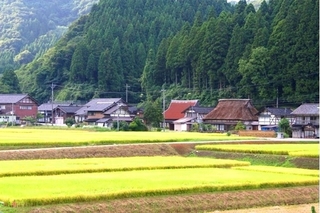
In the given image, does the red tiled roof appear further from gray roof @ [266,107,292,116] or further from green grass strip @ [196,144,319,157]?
green grass strip @ [196,144,319,157]

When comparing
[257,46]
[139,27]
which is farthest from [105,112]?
[139,27]

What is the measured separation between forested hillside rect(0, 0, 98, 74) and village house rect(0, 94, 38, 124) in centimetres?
4407

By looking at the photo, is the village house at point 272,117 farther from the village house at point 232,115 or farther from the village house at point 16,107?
the village house at point 16,107

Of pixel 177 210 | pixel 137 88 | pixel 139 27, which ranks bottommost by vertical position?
pixel 177 210

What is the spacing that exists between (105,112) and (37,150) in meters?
41.0

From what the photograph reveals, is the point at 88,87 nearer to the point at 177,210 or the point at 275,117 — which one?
the point at 275,117

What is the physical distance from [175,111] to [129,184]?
4719 cm

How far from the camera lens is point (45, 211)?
1573 cm

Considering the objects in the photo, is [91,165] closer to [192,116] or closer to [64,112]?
[192,116]

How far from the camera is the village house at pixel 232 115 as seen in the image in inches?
2303

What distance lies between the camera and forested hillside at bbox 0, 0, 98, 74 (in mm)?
132337

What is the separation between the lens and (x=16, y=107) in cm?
7250

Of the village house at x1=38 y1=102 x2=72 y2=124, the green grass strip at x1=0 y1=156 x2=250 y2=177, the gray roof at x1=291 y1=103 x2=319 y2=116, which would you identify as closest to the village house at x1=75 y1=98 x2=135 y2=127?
the village house at x1=38 y1=102 x2=72 y2=124

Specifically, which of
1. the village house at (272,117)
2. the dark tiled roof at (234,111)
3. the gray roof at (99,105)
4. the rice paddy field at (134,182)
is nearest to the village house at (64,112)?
the gray roof at (99,105)
